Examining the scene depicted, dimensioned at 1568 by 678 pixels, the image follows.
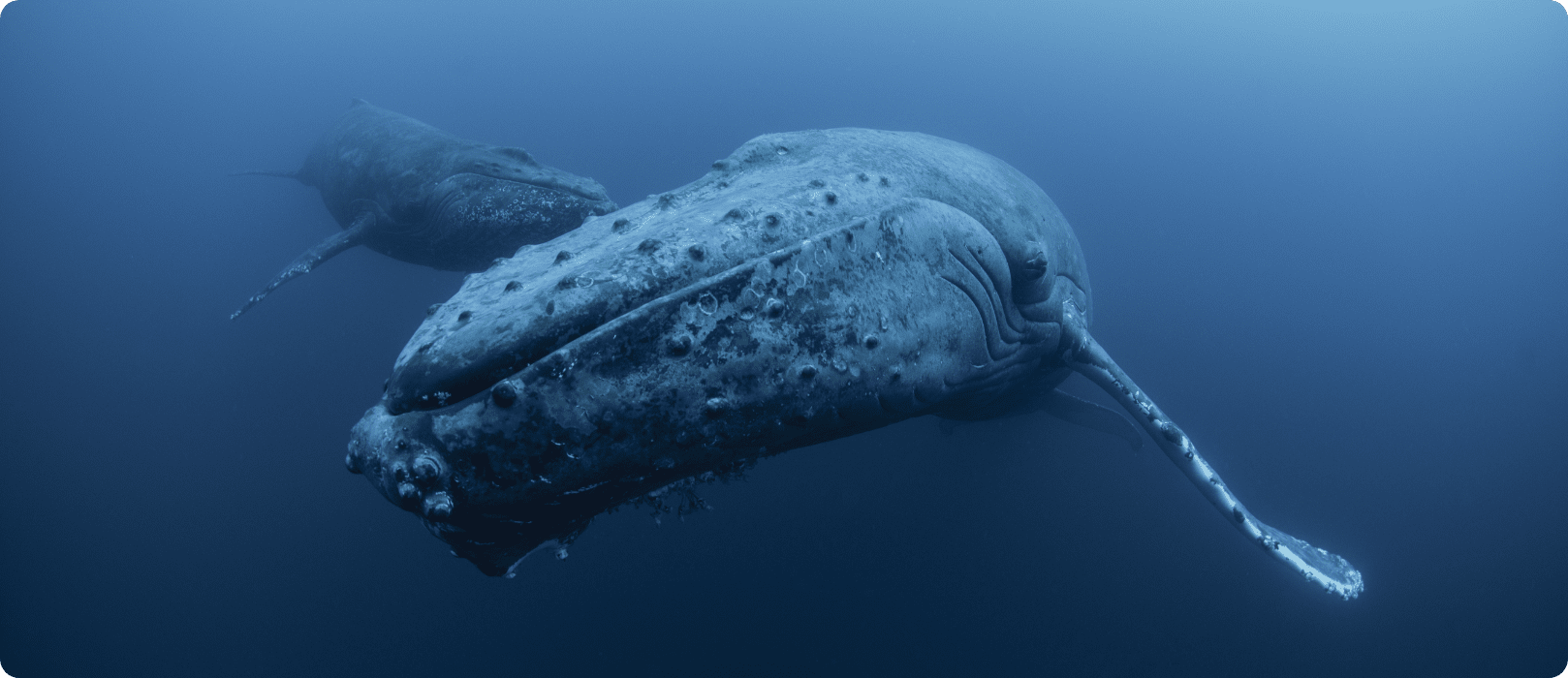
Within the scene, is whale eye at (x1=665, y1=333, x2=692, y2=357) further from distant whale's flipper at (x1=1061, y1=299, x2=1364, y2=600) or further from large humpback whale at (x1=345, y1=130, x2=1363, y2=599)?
distant whale's flipper at (x1=1061, y1=299, x2=1364, y2=600)

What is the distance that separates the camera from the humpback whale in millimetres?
7359

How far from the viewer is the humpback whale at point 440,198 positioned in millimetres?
7359

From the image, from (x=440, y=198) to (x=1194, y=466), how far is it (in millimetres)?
9009

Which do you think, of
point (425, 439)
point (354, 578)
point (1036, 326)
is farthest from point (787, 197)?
point (354, 578)

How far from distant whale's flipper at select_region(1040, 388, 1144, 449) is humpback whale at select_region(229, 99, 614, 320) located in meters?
6.46

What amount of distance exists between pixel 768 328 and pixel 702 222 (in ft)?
2.19

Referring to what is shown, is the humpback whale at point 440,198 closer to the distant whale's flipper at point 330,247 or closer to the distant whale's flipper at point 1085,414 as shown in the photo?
the distant whale's flipper at point 330,247

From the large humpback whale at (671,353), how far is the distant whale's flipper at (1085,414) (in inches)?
216

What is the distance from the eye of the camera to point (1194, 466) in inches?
193

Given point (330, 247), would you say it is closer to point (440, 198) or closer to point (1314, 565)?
point (440, 198)

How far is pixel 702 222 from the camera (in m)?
2.95

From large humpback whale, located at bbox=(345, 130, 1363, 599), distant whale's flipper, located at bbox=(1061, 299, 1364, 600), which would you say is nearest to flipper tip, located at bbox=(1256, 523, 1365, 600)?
distant whale's flipper, located at bbox=(1061, 299, 1364, 600)

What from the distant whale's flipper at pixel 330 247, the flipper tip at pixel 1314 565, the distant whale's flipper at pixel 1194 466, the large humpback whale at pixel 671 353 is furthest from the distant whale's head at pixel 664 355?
the distant whale's flipper at pixel 330 247

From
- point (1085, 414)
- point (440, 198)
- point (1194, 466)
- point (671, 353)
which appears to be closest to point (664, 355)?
point (671, 353)
